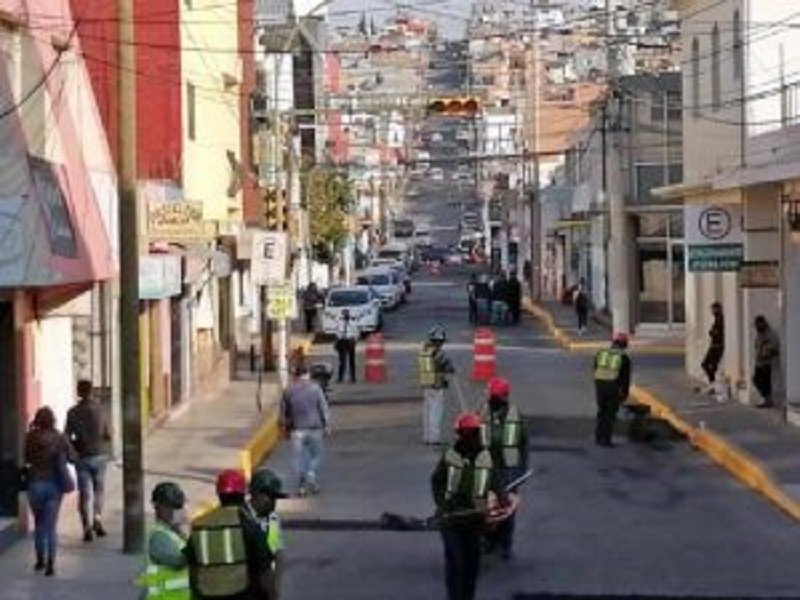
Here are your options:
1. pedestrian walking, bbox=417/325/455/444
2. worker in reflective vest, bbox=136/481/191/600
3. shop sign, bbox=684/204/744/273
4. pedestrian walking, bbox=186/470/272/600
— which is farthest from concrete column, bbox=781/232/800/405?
pedestrian walking, bbox=186/470/272/600

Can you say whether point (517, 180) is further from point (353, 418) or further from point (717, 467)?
point (717, 467)

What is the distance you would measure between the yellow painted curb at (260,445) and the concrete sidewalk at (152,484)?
10cm

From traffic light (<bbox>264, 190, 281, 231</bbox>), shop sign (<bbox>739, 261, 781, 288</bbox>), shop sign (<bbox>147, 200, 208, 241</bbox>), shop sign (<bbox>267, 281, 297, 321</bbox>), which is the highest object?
traffic light (<bbox>264, 190, 281, 231</bbox>)

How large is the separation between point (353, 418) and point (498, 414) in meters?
17.4

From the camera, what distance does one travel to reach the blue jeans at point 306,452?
995 inches

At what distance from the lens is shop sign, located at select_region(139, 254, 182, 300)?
29.6 metres

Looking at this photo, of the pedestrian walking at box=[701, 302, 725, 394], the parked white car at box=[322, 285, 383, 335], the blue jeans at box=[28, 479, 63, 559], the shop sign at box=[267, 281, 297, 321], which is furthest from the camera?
the parked white car at box=[322, 285, 383, 335]

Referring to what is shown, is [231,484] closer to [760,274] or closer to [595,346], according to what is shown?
[760,274]

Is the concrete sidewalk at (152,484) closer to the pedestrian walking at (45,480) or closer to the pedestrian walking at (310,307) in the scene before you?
the pedestrian walking at (45,480)

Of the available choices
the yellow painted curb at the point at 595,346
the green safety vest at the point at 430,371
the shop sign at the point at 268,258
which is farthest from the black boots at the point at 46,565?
the yellow painted curb at the point at 595,346

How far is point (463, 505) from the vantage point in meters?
15.8

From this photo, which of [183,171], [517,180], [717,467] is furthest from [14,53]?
[517,180]

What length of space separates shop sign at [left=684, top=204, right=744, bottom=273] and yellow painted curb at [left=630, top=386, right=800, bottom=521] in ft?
8.58

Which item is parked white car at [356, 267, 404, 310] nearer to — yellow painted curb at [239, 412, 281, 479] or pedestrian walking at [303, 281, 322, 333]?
pedestrian walking at [303, 281, 322, 333]
